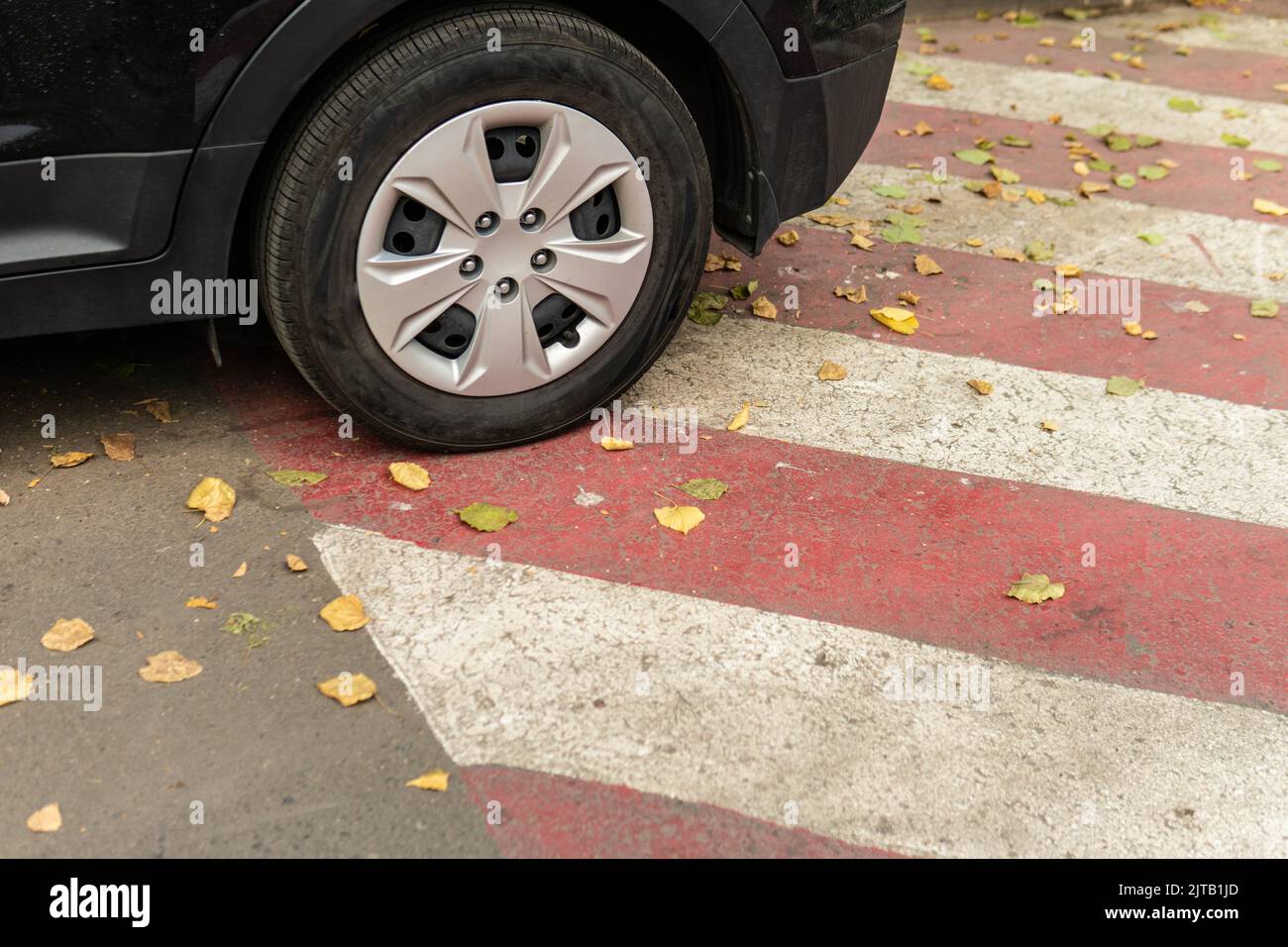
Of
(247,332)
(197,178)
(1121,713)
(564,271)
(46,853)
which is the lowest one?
(46,853)

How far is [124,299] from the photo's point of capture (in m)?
2.72

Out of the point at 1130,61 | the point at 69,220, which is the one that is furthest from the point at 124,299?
the point at 1130,61

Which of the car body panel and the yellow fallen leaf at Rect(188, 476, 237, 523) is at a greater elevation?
the car body panel

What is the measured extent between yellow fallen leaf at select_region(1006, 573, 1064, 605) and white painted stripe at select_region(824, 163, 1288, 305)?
1.61 m

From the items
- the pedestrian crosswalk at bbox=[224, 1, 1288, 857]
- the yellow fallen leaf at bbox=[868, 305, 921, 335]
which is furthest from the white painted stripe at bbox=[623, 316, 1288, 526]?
the yellow fallen leaf at bbox=[868, 305, 921, 335]

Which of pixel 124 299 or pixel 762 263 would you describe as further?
pixel 762 263

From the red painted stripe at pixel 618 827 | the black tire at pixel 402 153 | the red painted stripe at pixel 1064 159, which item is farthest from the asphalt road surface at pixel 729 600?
the red painted stripe at pixel 1064 159

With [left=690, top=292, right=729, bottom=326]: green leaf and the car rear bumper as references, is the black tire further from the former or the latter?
[left=690, top=292, right=729, bottom=326]: green leaf

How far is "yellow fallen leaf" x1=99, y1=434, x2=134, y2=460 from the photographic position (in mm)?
3146

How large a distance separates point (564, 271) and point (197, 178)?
85 cm

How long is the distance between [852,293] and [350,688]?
2.38 m

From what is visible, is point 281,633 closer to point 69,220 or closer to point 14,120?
point 69,220

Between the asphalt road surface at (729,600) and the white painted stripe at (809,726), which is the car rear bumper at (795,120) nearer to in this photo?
the asphalt road surface at (729,600)

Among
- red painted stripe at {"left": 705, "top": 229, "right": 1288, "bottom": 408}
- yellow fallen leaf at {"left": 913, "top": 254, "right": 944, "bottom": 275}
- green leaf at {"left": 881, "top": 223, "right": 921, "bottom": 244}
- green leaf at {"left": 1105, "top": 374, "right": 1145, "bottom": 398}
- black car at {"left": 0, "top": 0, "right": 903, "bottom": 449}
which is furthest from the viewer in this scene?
green leaf at {"left": 881, "top": 223, "right": 921, "bottom": 244}
